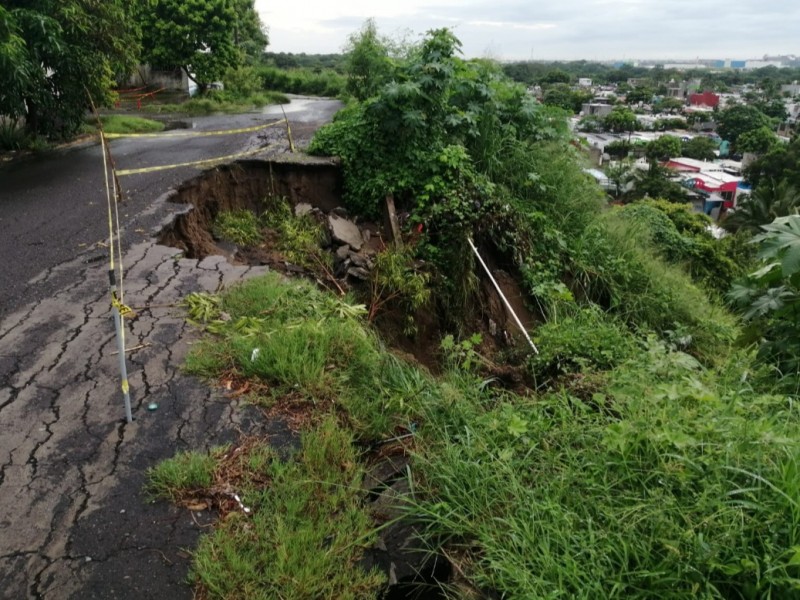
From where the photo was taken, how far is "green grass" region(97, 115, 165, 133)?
39.9 ft

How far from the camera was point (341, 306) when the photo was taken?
4664 mm

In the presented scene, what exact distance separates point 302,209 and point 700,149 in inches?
2265

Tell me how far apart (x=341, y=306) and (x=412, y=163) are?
11.7 ft

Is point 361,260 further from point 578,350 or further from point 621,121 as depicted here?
point 621,121

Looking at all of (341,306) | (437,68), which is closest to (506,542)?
(341,306)

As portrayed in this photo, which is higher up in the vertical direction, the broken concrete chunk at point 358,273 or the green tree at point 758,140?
the broken concrete chunk at point 358,273

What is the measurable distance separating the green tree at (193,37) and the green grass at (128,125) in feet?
25.9

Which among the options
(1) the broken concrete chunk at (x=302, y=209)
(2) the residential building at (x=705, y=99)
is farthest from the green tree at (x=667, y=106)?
(1) the broken concrete chunk at (x=302, y=209)

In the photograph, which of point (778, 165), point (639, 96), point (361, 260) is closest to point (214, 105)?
point (361, 260)

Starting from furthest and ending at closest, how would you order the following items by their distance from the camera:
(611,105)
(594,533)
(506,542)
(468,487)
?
(611,105) < (468,487) < (506,542) < (594,533)

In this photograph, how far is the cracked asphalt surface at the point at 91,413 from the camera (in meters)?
2.34

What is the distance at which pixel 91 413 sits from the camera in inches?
128

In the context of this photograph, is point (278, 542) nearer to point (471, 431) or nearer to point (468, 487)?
point (468, 487)

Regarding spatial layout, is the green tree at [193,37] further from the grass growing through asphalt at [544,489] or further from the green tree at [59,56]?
the grass growing through asphalt at [544,489]
